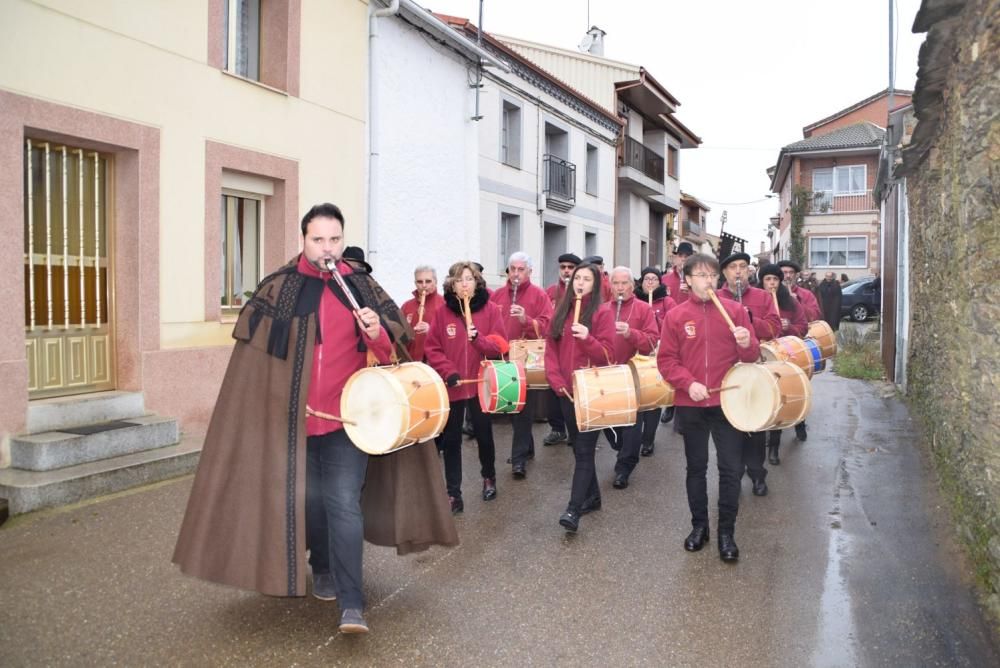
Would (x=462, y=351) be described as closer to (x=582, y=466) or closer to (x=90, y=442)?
(x=582, y=466)

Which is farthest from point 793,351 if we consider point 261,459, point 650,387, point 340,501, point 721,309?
point 261,459

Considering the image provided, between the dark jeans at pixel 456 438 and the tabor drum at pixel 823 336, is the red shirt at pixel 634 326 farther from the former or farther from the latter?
the tabor drum at pixel 823 336

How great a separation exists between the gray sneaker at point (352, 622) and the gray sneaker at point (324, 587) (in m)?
0.44

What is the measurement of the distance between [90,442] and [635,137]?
23.4 m

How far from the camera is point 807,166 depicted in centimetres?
3716

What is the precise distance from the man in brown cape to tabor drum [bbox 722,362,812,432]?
7.20 ft

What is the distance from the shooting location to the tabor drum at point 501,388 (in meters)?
6.03

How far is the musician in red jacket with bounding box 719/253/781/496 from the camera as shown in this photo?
20.9 feet

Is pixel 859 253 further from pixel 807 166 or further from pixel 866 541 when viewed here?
pixel 866 541

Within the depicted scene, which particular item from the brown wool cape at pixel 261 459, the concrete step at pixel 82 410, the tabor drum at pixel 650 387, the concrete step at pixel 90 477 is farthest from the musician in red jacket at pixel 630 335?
the concrete step at pixel 82 410

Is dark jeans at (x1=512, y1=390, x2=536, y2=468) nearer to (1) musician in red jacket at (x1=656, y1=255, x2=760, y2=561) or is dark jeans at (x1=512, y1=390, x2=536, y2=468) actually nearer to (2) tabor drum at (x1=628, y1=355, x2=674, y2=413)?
(2) tabor drum at (x1=628, y1=355, x2=674, y2=413)

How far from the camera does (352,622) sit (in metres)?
3.76

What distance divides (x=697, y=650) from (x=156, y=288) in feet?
20.2

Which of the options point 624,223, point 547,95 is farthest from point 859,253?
point 547,95
